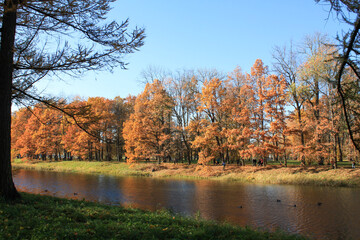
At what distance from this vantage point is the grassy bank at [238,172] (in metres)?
23.3

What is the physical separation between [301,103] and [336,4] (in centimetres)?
3000

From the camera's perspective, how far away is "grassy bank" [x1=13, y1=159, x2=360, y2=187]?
2328cm

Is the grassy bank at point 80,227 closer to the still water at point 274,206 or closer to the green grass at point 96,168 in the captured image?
the still water at point 274,206

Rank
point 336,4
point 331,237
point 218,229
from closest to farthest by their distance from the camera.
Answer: point 336,4 → point 218,229 → point 331,237

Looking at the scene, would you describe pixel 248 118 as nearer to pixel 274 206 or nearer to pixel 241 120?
pixel 241 120

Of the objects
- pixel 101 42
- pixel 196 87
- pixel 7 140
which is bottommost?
pixel 7 140

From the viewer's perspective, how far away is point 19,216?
6680mm

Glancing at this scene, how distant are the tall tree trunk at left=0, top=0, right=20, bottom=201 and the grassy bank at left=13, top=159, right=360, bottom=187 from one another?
23110mm

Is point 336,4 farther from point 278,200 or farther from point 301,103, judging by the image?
point 301,103

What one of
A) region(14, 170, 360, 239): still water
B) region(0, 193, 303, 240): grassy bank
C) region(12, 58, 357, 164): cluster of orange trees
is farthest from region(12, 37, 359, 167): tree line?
region(0, 193, 303, 240): grassy bank

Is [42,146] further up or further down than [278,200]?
further up

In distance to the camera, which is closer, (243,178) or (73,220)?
(73,220)

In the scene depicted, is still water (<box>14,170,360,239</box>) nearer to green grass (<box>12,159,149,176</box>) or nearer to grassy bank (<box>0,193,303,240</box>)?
grassy bank (<box>0,193,303,240</box>)

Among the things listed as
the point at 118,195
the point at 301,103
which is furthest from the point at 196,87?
the point at 118,195
